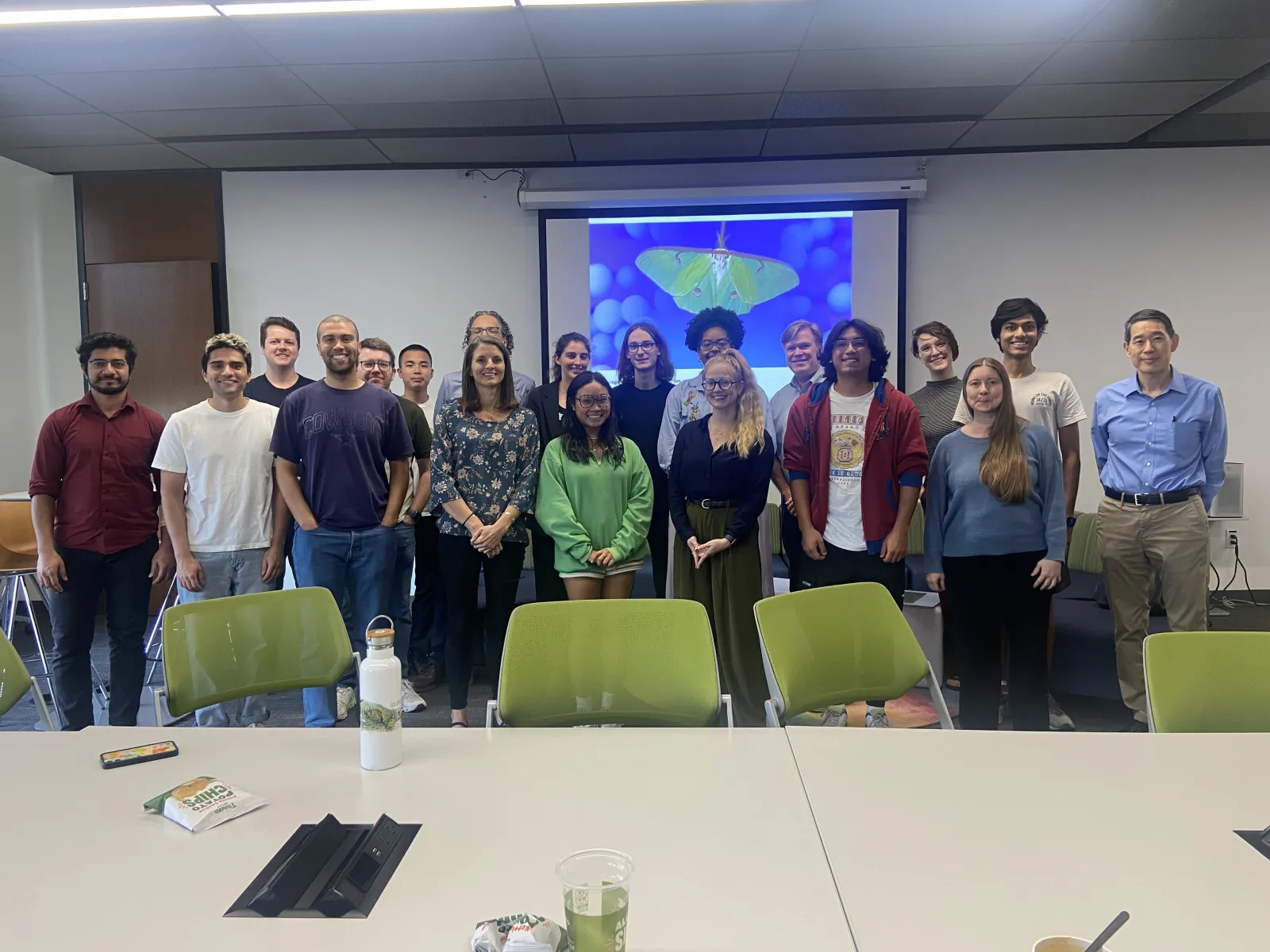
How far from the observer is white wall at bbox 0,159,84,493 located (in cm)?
545

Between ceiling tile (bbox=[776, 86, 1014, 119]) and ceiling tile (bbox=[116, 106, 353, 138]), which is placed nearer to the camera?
ceiling tile (bbox=[776, 86, 1014, 119])

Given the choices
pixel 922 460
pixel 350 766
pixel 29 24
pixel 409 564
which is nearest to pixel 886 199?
pixel 922 460

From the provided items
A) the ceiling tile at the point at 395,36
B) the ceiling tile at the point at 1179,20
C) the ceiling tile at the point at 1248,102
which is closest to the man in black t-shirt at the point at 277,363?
the ceiling tile at the point at 395,36

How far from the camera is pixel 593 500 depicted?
9.96 feet

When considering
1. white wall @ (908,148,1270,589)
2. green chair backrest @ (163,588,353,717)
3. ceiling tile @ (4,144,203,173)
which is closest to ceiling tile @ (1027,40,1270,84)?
white wall @ (908,148,1270,589)

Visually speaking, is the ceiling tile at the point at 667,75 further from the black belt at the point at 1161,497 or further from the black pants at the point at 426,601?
the black belt at the point at 1161,497

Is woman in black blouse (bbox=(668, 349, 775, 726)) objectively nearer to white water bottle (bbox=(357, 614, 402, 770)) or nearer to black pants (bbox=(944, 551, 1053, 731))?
black pants (bbox=(944, 551, 1053, 731))

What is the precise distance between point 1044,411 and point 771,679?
1963 mm

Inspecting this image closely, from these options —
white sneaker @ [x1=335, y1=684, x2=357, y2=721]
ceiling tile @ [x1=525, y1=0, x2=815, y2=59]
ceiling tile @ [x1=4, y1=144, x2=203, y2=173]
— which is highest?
ceiling tile @ [x1=525, y1=0, x2=815, y2=59]

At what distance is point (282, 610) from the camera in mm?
2061

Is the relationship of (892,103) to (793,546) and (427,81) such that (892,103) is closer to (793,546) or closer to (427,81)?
(427,81)

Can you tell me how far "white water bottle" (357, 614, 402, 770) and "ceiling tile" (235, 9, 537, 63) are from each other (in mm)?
2945

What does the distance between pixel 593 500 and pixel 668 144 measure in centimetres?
296

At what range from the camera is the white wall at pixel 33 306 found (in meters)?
5.45
